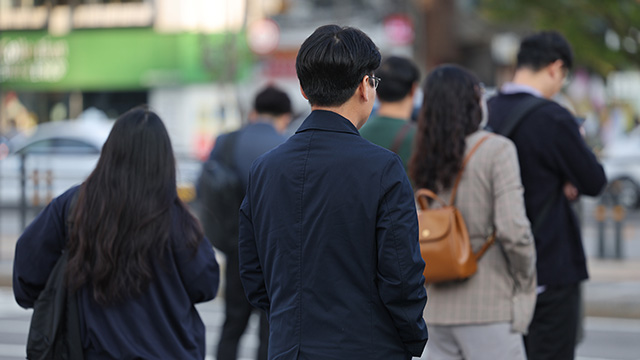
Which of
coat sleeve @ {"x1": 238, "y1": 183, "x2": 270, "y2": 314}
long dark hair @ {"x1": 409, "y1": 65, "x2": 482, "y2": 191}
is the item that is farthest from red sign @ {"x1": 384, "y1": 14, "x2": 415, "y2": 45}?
coat sleeve @ {"x1": 238, "y1": 183, "x2": 270, "y2": 314}

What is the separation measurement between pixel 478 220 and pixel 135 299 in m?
1.45

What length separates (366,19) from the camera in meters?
32.2

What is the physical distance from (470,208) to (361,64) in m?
1.43

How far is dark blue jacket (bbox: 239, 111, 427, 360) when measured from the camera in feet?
8.22

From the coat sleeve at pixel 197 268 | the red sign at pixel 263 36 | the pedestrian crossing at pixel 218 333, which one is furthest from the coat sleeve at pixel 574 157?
the red sign at pixel 263 36

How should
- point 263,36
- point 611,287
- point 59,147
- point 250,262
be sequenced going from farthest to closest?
point 263,36
point 59,147
point 611,287
point 250,262

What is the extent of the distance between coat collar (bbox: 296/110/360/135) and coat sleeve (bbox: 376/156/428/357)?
175mm

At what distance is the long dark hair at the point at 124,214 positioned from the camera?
127 inches

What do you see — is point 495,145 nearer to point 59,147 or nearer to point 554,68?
point 554,68

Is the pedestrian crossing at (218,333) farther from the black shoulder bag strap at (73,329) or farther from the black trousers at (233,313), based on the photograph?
the black shoulder bag strap at (73,329)

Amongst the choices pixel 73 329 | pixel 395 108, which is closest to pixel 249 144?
pixel 395 108

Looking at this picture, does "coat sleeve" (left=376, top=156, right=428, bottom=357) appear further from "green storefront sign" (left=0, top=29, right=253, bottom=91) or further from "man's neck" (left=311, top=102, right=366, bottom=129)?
"green storefront sign" (left=0, top=29, right=253, bottom=91)

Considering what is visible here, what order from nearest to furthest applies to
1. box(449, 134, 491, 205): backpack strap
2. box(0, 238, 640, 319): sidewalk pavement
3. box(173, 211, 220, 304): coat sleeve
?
box(173, 211, 220, 304): coat sleeve < box(449, 134, 491, 205): backpack strap < box(0, 238, 640, 319): sidewalk pavement

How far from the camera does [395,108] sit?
4.56m
